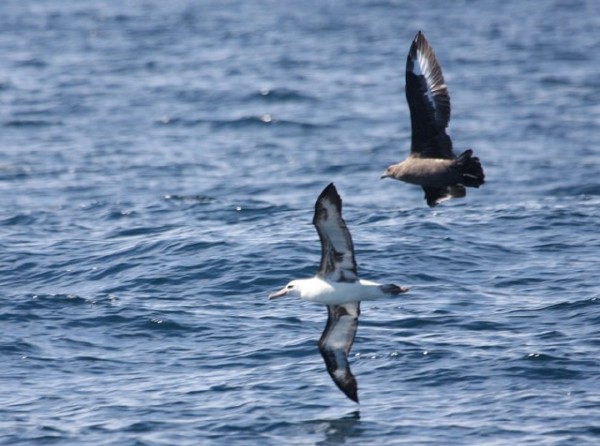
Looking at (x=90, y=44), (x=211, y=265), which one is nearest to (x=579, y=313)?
(x=211, y=265)

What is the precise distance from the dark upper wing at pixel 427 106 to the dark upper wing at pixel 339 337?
8.75 ft

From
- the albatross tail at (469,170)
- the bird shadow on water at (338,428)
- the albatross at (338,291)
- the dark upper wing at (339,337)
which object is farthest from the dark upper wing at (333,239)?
the albatross tail at (469,170)

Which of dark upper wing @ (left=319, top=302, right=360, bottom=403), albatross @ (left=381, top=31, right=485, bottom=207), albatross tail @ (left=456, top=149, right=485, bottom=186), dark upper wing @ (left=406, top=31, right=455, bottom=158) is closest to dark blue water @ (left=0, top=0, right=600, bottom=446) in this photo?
dark upper wing @ (left=319, top=302, right=360, bottom=403)

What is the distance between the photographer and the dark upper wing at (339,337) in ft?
44.6

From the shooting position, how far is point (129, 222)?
2138 cm

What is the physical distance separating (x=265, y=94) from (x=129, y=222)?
45.8 feet

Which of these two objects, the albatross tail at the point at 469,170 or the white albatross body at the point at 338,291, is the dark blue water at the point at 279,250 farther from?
the albatross tail at the point at 469,170

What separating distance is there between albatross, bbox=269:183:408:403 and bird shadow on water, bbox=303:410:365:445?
0.25m

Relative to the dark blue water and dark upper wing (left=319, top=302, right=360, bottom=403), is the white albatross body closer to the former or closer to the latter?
dark upper wing (left=319, top=302, right=360, bottom=403)

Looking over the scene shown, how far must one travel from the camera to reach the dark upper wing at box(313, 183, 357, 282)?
12.1 meters

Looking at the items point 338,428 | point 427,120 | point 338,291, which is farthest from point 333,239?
point 427,120

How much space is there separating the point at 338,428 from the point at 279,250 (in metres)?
6.05

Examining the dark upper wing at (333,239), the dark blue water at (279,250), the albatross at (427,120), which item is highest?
the albatross at (427,120)

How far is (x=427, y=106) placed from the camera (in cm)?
1560
